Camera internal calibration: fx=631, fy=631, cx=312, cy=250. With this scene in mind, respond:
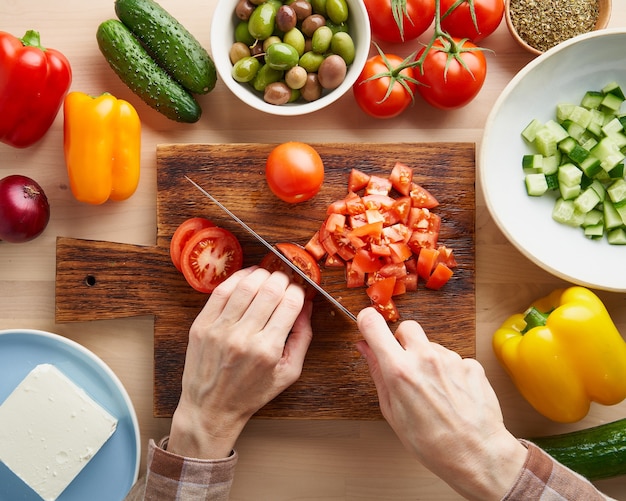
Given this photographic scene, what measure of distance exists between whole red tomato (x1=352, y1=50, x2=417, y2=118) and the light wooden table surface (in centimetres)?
9

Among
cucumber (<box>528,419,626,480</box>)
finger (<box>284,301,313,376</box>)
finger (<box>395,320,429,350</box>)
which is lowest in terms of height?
cucumber (<box>528,419,626,480</box>)

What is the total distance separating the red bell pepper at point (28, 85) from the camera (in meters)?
1.71

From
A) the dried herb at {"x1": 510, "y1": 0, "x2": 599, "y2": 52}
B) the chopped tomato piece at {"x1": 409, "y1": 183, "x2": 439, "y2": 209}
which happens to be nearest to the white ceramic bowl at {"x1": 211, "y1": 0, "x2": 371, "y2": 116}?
the chopped tomato piece at {"x1": 409, "y1": 183, "x2": 439, "y2": 209}

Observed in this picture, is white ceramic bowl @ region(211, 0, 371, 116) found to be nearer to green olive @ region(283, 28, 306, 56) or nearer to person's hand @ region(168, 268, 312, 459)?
green olive @ region(283, 28, 306, 56)

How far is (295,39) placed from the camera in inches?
66.3

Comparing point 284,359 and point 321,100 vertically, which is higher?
point 321,100

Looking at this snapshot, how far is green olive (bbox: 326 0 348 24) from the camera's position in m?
1.68

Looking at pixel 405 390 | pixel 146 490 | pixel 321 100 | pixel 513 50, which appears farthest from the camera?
pixel 513 50

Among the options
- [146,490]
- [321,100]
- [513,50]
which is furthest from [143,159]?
[513,50]

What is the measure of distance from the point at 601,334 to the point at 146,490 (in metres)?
1.24

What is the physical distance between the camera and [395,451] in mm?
1849

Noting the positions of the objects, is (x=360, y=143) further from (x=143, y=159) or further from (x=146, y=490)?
(x=146, y=490)

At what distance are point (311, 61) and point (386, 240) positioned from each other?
52 cm

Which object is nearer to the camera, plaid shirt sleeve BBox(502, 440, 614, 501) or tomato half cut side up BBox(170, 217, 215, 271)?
plaid shirt sleeve BBox(502, 440, 614, 501)
